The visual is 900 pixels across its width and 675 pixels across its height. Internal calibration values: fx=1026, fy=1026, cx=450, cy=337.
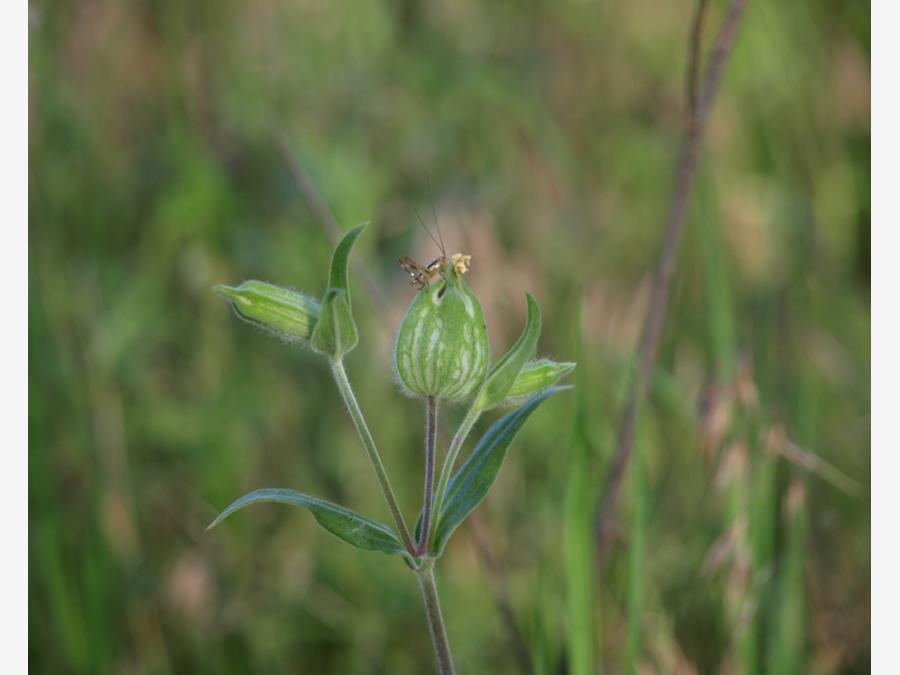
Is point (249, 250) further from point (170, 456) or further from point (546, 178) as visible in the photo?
point (546, 178)

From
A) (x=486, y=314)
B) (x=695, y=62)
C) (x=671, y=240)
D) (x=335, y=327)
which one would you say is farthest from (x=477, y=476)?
(x=486, y=314)

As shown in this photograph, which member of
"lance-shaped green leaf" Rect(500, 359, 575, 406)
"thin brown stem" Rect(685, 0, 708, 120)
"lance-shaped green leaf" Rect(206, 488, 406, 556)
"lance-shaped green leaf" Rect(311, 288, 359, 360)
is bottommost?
"lance-shaped green leaf" Rect(206, 488, 406, 556)

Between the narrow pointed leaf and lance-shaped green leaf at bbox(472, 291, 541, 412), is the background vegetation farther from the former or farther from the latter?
the narrow pointed leaf

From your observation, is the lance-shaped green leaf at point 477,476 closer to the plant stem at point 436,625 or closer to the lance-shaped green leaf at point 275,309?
the plant stem at point 436,625

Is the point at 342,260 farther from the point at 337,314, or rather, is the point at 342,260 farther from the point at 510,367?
the point at 510,367

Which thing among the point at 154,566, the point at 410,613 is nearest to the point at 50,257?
the point at 154,566

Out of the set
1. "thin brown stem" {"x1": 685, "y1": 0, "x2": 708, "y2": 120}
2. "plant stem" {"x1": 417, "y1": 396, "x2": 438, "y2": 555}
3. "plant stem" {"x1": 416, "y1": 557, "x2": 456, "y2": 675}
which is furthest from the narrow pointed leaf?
"thin brown stem" {"x1": 685, "y1": 0, "x2": 708, "y2": 120}
